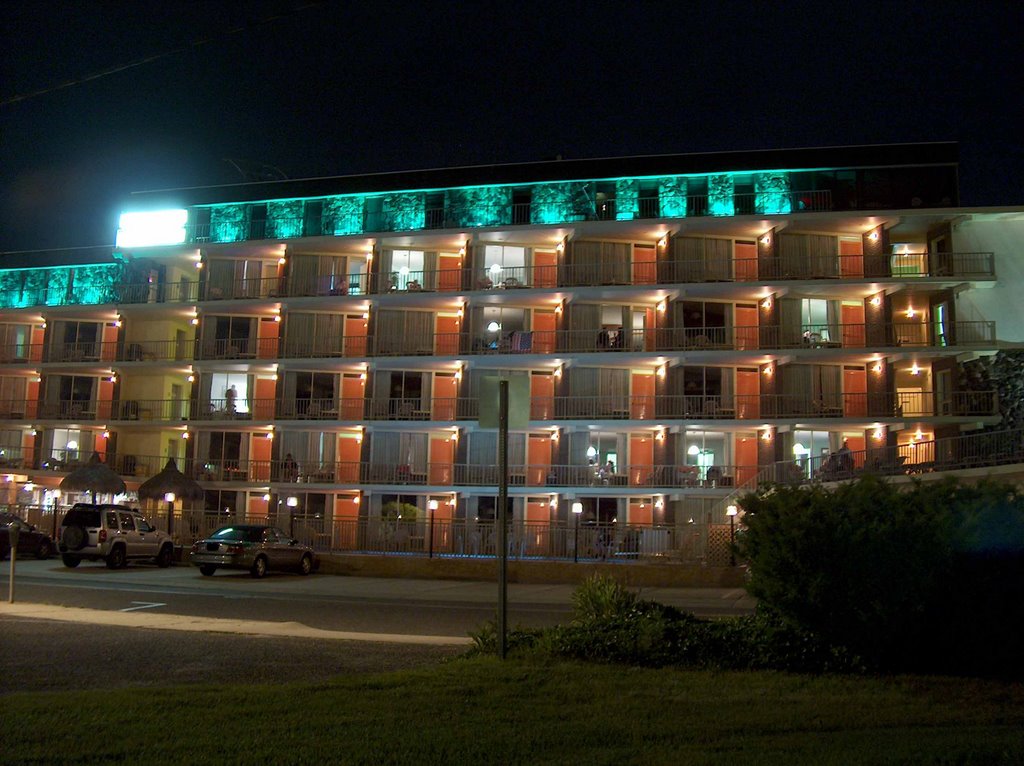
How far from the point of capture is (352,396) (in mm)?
47688

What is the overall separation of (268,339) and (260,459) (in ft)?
19.1

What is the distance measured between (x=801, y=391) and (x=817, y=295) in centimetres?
442

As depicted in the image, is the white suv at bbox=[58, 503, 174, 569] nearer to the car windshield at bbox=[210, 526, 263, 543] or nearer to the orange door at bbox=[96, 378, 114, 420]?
the car windshield at bbox=[210, 526, 263, 543]

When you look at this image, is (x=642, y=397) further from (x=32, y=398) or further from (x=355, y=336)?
(x=32, y=398)

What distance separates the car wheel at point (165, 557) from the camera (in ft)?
107

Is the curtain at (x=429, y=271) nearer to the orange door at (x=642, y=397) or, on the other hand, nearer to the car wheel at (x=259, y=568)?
the orange door at (x=642, y=397)

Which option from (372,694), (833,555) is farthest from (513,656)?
(833,555)

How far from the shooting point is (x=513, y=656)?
11039 mm

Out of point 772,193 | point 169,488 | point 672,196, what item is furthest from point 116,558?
point 772,193

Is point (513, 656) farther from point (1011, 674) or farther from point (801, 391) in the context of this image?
point (801, 391)

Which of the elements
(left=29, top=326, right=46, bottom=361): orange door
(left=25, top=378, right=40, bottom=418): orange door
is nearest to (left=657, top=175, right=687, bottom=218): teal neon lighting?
(left=29, top=326, right=46, bottom=361): orange door

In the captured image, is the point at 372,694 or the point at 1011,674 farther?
the point at 1011,674

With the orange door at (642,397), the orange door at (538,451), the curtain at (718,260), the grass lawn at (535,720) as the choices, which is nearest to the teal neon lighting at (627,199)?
the curtain at (718,260)

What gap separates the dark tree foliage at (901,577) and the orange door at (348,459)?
3646cm
